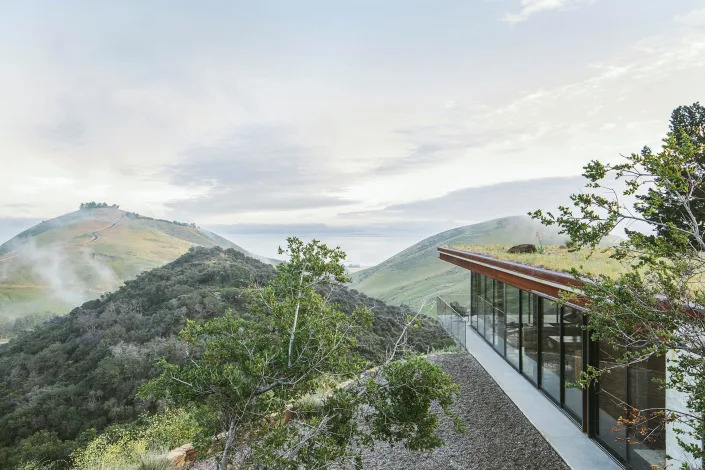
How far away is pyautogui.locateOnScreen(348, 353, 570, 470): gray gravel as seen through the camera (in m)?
7.03

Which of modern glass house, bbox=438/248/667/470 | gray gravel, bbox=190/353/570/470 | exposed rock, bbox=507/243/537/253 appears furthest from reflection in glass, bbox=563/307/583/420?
exposed rock, bbox=507/243/537/253

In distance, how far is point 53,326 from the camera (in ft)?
64.2

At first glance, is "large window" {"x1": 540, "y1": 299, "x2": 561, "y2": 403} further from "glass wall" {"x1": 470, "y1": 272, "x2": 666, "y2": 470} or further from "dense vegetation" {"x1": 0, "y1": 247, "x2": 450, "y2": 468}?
"dense vegetation" {"x1": 0, "y1": 247, "x2": 450, "y2": 468}

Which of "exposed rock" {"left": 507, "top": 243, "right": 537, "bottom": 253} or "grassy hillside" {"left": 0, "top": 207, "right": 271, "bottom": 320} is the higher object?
"exposed rock" {"left": 507, "top": 243, "right": 537, "bottom": 253}

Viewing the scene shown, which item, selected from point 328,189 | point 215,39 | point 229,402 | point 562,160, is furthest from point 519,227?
point 229,402

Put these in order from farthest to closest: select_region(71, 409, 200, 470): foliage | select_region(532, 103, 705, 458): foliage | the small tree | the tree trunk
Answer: select_region(71, 409, 200, 470): foliage < the small tree < the tree trunk < select_region(532, 103, 705, 458): foliage

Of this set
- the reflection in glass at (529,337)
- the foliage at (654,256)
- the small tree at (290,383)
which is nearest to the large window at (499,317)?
the reflection in glass at (529,337)

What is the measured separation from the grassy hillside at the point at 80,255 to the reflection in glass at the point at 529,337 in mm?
26405

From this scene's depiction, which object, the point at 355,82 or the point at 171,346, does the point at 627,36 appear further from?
the point at 171,346

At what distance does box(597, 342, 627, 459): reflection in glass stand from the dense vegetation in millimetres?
4921

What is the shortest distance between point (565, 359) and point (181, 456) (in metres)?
7.05

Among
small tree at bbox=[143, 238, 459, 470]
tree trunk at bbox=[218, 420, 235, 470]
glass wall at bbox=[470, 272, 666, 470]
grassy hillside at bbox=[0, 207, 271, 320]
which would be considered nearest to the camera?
tree trunk at bbox=[218, 420, 235, 470]

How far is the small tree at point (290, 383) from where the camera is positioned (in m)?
4.25

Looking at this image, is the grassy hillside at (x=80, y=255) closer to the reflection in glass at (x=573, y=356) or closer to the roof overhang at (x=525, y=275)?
the roof overhang at (x=525, y=275)
